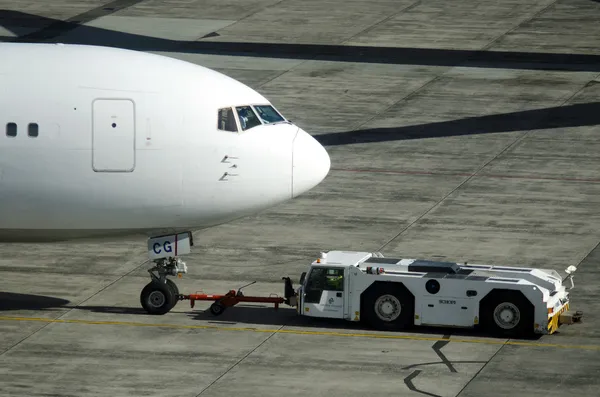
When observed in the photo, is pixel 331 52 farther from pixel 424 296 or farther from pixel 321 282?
pixel 424 296

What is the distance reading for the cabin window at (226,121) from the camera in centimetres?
2855

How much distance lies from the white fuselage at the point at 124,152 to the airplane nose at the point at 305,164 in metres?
0.03

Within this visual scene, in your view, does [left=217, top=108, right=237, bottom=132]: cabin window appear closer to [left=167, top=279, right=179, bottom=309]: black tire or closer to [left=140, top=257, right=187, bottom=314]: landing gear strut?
[left=140, top=257, right=187, bottom=314]: landing gear strut

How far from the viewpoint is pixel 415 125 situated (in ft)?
152

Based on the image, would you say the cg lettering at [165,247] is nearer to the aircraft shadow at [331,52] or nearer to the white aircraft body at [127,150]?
the white aircraft body at [127,150]

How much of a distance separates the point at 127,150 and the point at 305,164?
3.63 metres

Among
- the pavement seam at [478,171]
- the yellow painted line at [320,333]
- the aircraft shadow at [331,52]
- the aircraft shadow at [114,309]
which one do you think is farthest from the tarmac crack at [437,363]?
the aircraft shadow at [331,52]

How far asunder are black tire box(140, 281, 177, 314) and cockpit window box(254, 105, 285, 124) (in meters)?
4.11

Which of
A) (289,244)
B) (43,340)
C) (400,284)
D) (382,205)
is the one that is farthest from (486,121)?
Result: (43,340)

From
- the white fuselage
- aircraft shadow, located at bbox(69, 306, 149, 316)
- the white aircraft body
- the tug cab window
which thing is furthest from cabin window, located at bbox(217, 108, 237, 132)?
aircraft shadow, located at bbox(69, 306, 149, 316)

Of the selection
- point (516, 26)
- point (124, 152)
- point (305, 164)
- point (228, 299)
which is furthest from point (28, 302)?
point (516, 26)

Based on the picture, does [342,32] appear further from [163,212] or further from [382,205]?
[163,212]

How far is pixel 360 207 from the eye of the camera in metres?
38.4

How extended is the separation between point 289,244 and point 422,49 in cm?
2319
